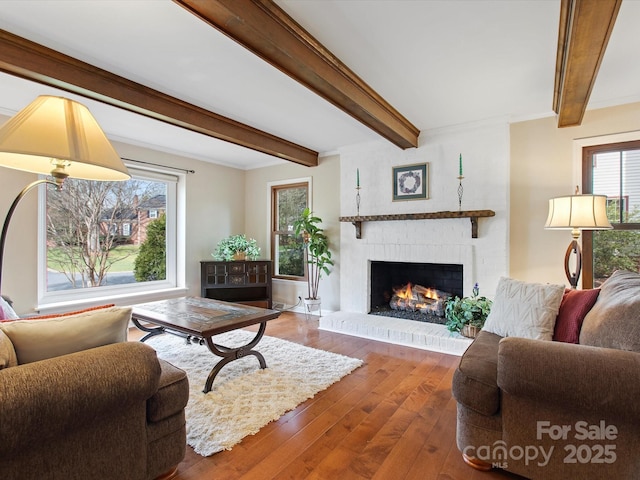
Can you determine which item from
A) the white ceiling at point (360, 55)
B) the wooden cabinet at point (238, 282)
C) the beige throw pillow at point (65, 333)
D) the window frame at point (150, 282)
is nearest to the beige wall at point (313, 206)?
the wooden cabinet at point (238, 282)

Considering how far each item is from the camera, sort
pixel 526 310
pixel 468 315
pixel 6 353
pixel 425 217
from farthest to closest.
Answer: pixel 425 217, pixel 468 315, pixel 526 310, pixel 6 353

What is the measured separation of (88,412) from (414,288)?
148 inches

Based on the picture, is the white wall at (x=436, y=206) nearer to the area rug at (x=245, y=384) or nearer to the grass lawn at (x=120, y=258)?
the area rug at (x=245, y=384)

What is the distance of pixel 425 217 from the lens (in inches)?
148

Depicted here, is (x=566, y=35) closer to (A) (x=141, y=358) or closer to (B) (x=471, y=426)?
(B) (x=471, y=426)

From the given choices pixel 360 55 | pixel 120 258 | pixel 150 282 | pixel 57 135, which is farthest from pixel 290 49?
pixel 150 282

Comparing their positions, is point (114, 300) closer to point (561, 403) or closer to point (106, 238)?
point (106, 238)

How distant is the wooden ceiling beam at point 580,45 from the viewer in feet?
5.18

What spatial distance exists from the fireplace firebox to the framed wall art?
91cm

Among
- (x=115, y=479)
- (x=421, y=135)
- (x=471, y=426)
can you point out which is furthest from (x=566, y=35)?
(x=115, y=479)

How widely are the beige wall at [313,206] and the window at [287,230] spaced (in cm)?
12

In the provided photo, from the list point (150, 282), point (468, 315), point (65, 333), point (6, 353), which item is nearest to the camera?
point (6, 353)

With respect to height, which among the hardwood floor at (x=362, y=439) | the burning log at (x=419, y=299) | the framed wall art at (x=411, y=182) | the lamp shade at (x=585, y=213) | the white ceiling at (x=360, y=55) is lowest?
the hardwood floor at (x=362, y=439)

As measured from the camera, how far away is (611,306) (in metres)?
1.60
